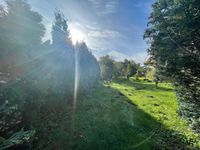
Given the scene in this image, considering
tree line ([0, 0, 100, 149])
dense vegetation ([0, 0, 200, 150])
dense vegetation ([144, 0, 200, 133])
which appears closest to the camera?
dense vegetation ([144, 0, 200, 133])

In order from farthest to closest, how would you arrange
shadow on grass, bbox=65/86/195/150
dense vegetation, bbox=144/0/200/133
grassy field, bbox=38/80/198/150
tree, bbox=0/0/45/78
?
tree, bbox=0/0/45/78 → shadow on grass, bbox=65/86/195/150 → grassy field, bbox=38/80/198/150 → dense vegetation, bbox=144/0/200/133

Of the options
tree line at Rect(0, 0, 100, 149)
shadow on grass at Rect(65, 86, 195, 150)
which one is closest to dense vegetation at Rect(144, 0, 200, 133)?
shadow on grass at Rect(65, 86, 195, 150)

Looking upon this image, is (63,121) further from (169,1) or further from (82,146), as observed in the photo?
(169,1)

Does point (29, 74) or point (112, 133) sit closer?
point (29, 74)

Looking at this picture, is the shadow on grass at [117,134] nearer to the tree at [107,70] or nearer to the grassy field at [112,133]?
the grassy field at [112,133]

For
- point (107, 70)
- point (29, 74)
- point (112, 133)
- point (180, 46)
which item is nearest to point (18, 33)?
point (29, 74)

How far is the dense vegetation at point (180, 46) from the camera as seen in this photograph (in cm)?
776

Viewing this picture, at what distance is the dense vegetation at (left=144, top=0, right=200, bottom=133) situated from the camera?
7.76 m

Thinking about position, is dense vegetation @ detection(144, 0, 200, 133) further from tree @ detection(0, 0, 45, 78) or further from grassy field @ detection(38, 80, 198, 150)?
tree @ detection(0, 0, 45, 78)

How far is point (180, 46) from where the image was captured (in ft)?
28.6

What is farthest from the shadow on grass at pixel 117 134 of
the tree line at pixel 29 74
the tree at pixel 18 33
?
the tree at pixel 18 33

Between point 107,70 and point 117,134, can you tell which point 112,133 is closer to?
point 117,134

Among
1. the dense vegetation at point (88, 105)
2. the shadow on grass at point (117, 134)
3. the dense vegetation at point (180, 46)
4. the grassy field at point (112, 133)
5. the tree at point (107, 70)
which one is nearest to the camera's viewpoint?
the dense vegetation at point (180, 46)

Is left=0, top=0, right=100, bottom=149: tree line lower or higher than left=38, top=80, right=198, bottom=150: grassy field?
higher
